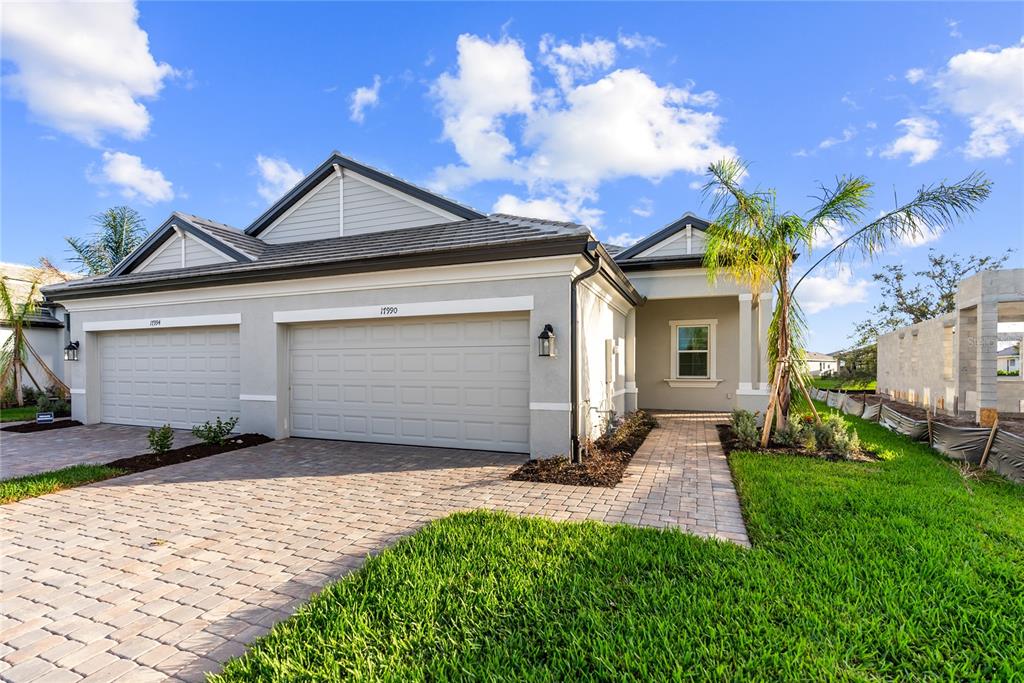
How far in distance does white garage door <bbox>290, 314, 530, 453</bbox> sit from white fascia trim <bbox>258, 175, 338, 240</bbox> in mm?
3644

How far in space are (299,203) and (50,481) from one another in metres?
7.36

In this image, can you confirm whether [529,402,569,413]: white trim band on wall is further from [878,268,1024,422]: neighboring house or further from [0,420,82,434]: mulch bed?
[0,420,82,434]: mulch bed

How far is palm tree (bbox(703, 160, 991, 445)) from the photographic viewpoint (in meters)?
7.47

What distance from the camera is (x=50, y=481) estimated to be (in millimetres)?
6234

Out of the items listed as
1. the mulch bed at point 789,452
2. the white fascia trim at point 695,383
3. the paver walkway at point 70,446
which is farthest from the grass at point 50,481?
the white fascia trim at point 695,383

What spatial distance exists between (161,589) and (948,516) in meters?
7.42

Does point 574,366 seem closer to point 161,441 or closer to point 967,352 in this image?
point 161,441

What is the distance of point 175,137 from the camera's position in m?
13.0

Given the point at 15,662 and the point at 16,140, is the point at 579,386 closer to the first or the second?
the point at 15,662

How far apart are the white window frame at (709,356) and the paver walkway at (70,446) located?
1280 centimetres

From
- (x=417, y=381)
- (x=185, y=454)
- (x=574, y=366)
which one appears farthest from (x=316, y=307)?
(x=574, y=366)

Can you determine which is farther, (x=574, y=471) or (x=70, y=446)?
(x=70, y=446)

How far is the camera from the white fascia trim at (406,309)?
24.3ft

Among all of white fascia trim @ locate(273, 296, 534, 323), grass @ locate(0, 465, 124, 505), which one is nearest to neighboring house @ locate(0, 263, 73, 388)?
grass @ locate(0, 465, 124, 505)
